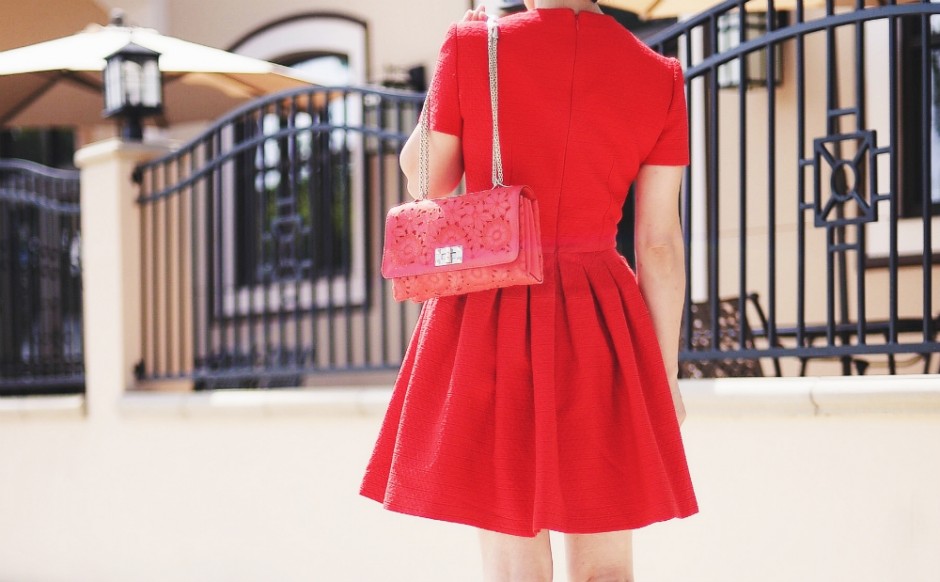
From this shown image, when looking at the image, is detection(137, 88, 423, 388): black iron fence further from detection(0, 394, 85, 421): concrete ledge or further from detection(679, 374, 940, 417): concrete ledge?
detection(679, 374, 940, 417): concrete ledge

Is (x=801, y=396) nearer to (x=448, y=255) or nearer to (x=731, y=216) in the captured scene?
(x=448, y=255)

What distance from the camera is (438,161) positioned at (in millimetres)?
2689

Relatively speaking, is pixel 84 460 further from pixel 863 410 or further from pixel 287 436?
pixel 863 410

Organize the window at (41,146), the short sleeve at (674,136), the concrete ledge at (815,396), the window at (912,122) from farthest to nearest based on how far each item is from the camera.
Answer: the window at (41,146) → the window at (912,122) → the concrete ledge at (815,396) → the short sleeve at (674,136)

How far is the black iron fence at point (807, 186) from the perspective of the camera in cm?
438

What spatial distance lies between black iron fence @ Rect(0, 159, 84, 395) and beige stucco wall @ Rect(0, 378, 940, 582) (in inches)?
25.9

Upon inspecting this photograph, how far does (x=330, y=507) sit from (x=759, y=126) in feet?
9.56

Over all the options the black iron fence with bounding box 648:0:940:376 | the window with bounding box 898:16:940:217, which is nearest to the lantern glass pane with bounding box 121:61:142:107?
the black iron fence with bounding box 648:0:940:376

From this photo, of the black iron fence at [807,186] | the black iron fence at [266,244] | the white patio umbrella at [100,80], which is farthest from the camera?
the white patio umbrella at [100,80]

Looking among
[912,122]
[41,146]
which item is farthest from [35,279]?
[912,122]

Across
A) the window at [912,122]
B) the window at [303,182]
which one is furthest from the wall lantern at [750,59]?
the window at [303,182]

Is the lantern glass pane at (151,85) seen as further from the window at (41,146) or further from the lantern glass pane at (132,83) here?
the window at (41,146)

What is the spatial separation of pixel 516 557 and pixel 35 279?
623cm

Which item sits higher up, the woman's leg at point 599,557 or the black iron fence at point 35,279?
the black iron fence at point 35,279
